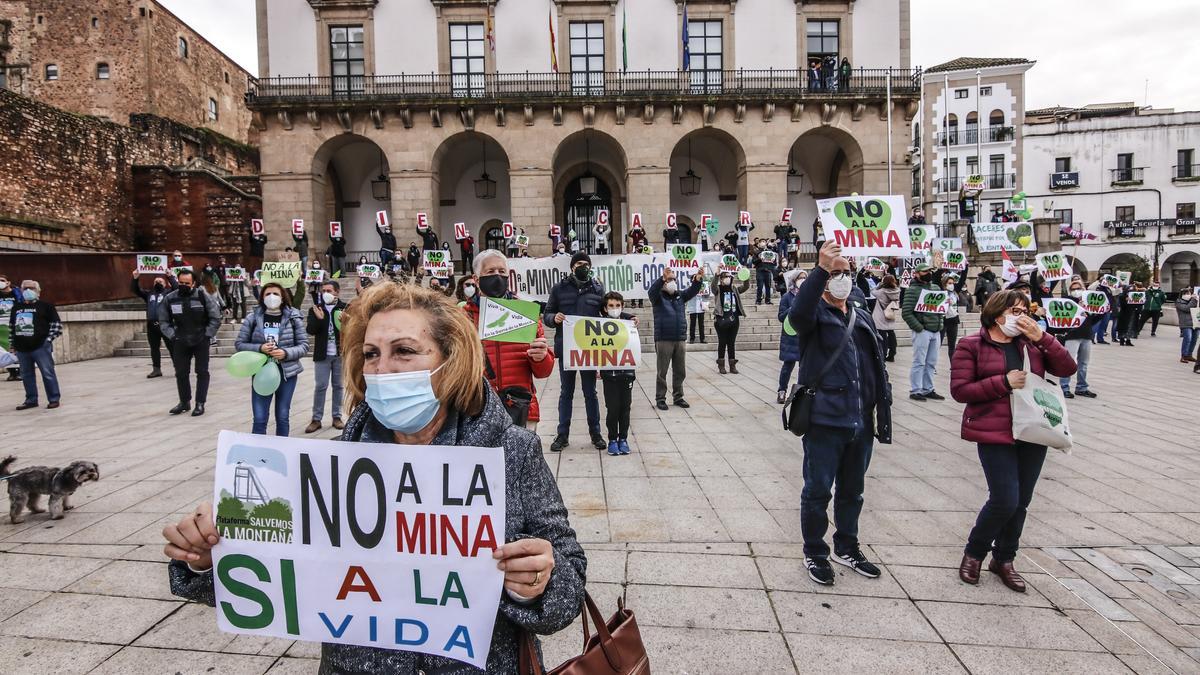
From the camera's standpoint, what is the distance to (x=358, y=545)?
147cm

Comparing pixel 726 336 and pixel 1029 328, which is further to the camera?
pixel 726 336

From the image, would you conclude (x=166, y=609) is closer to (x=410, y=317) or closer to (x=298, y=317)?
(x=410, y=317)

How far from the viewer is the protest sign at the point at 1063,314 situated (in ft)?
28.4

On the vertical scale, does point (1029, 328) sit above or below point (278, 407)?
above

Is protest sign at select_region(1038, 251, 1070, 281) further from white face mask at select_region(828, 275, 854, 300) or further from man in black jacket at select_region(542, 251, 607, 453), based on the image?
white face mask at select_region(828, 275, 854, 300)

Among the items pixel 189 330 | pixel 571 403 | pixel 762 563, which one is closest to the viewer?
pixel 762 563

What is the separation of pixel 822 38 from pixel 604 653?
29.0 m

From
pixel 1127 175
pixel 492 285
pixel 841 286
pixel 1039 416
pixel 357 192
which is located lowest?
pixel 1039 416

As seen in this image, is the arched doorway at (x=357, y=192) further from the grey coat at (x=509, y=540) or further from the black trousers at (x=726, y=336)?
the grey coat at (x=509, y=540)

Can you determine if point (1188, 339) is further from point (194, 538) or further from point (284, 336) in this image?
point (194, 538)

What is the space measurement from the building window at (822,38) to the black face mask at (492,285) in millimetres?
25425

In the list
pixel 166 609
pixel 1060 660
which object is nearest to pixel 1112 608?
pixel 1060 660

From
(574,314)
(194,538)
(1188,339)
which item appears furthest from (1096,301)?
(194,538)

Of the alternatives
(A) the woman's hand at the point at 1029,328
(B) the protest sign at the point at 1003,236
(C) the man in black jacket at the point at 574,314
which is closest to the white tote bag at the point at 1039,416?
(A) the woman's hand at the point at 1029,328
